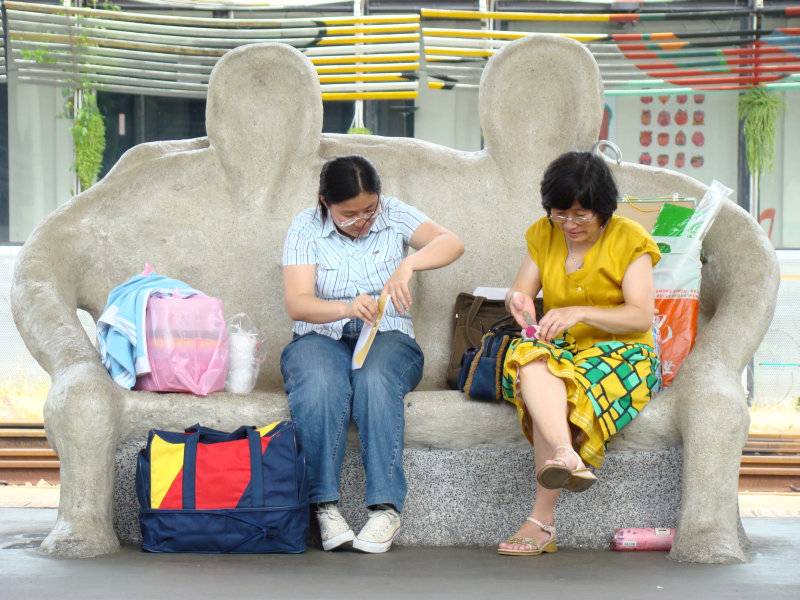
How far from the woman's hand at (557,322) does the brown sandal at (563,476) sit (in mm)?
405

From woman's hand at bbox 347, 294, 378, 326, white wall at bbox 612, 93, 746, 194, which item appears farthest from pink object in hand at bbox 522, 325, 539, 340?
white wall at bbox 612, 93, 746, 194

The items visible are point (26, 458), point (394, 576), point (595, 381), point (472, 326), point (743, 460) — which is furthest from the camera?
point (743, 460)

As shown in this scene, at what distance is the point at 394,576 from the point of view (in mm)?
3025

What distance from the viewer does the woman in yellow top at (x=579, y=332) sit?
3258 millimetres

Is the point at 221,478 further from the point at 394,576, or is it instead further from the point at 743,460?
the point at 743,460

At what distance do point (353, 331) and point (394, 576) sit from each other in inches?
38.6

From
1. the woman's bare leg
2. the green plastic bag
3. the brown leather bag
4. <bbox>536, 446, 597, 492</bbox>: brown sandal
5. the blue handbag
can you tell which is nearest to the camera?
<bbox>536, 446, 597, 492</bbox>: brown sandal

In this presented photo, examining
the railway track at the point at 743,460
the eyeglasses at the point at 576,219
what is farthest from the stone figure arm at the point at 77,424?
the railway track at the point at 743,460

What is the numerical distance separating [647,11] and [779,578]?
4932 mm

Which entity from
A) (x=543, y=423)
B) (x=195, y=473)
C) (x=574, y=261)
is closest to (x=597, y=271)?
(x=574, y=261)

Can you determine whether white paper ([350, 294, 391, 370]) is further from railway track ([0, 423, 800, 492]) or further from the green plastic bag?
railway track ([0, 423, 800, 492])

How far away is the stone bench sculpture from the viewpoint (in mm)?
3389

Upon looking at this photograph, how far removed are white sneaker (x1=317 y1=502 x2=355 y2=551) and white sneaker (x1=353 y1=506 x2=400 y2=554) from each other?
0.13 ft

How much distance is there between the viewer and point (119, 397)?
140 inches
